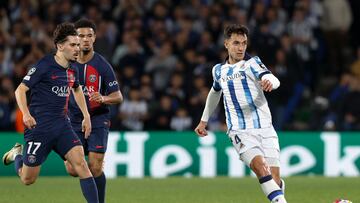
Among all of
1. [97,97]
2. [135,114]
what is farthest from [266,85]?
[135,114]

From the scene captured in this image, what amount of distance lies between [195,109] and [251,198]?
6.04 m

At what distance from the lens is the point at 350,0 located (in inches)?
863

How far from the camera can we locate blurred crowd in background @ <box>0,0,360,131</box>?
61.9 ft

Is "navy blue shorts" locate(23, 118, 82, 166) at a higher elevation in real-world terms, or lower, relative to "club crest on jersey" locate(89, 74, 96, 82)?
lower

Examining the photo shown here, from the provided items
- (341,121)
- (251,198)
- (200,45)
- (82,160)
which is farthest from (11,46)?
(82,160)

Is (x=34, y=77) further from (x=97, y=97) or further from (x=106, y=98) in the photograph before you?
(x=106, y=98)

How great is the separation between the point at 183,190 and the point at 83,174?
4587 millimetres

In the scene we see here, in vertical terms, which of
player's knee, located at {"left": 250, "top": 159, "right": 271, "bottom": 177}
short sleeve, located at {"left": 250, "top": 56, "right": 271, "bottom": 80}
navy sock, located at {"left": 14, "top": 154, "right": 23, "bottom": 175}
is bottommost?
navy sock, located at {"left": 14, "top": 154, "right": 23, "bottom": 175}

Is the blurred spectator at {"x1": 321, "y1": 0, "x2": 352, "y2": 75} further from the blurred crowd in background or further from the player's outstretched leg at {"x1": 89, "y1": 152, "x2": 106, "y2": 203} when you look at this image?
the player's outstretched leg at {"x1": 89, "y1": 152, "x2": 106, "y2": 203}

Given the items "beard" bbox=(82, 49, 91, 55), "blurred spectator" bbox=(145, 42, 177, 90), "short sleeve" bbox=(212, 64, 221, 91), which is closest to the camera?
"short sleeve" bbox=(212, 64, 221, 91)

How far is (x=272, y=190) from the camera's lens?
968cm

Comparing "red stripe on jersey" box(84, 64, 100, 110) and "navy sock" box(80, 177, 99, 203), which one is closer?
"navy sock" box(80, 177, 99, 203)

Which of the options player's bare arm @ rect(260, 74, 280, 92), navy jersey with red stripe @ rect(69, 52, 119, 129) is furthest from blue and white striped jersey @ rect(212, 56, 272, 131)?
navy jersey with red stripe @ rect(69, 52, 119, 129)

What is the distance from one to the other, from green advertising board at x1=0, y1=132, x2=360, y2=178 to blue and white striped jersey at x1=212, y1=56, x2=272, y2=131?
765cm
